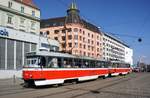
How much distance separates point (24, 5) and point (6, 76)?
15.6m

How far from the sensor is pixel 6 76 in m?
34.7

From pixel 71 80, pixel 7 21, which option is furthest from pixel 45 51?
pixel 7 21

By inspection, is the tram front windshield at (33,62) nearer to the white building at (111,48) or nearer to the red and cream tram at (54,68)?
the red and cream tram at (54,68)

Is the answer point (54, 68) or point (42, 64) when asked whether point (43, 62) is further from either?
point (54, 68)

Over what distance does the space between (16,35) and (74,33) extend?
1734 inches

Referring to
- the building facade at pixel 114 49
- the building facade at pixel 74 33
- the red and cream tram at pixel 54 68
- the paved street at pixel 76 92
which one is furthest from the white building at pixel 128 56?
the paved street at pixel 76 92

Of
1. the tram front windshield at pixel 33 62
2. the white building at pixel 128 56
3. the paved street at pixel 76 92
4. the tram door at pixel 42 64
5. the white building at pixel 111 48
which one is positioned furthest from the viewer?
the white building at pixel 128 56

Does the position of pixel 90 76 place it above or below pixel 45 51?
below

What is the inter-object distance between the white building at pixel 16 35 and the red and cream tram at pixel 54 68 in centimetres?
1290

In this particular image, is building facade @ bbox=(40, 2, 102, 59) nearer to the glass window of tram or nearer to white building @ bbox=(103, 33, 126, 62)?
white building @ bbox=(103, 33, 126, 62)

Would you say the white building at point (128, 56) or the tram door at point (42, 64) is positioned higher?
the white building at point (128, 56)

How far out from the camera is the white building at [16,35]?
1358 inches

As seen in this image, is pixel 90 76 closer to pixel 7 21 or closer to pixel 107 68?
pixel 107 68

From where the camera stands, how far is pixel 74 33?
79.8 meters
